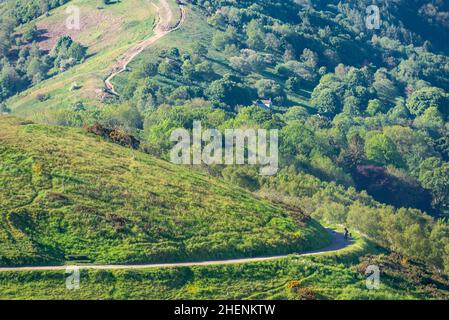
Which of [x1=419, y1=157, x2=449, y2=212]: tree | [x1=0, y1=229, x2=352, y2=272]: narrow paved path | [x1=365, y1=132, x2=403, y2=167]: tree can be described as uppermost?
[x1=0, y1=229, x2=352, y2=272]: narrow paved path

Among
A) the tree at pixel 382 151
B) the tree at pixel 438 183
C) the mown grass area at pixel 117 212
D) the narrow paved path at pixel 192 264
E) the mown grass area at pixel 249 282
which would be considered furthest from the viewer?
the tree at pixel 382 151

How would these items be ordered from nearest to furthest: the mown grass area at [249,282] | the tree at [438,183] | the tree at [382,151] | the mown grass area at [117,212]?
the mown grass area at [249,282] < the mown grass area at [117,212] < the tree at [438,183] < the tree at [382,151]

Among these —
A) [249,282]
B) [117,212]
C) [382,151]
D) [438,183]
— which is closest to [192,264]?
[249,282]

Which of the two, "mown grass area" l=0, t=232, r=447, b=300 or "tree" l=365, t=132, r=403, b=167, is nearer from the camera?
"mown grass area" l=0, t=232, r=447, b=300

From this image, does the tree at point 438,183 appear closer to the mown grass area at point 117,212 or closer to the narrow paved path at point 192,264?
the mown grass area at point 117,212

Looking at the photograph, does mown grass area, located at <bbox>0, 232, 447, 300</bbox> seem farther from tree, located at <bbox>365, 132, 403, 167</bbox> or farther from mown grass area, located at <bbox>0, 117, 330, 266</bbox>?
tree, located at <bbox>365, 132, 403, 167</bbox>

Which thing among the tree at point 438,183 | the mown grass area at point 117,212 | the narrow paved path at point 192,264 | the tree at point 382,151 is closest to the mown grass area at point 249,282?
the narrow paved path at point 192,264

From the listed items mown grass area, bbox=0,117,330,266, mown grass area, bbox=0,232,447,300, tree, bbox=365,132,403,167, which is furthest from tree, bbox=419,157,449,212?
mown grass area, bbox=0,232,447,300
